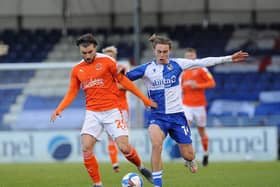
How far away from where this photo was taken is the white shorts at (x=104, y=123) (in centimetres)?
1201

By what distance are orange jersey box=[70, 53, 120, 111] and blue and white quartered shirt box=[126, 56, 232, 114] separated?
12.9 inches

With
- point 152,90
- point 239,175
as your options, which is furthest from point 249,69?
point 152,90

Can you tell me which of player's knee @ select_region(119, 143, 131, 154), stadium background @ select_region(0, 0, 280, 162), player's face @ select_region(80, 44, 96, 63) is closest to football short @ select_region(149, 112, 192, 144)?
player's knee @ select_region(119, 143, 131, 154)

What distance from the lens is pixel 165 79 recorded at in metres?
11.8

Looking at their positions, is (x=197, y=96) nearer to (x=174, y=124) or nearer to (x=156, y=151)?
(x=174, y=124)

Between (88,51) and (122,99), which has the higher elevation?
(88,51)

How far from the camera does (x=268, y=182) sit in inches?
520

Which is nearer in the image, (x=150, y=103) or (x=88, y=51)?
(x=150, y=103)

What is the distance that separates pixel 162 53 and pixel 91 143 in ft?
5.21

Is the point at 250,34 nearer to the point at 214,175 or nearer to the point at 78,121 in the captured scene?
the point at 78,121

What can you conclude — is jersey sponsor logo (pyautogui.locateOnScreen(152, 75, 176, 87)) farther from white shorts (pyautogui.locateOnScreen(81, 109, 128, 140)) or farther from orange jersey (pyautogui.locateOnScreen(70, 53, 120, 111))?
white shorts (pyautogui.locateOnScreen(81, 109, 128, 140))

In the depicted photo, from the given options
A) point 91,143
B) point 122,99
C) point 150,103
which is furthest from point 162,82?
point 122,99

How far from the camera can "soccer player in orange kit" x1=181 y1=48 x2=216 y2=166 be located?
17.9m

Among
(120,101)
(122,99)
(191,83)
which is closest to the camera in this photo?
(120,101)
